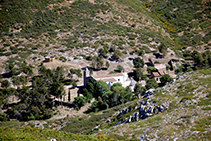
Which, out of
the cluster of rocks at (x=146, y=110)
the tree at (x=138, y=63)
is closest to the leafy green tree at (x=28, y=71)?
the tree at (x=138, y=63)

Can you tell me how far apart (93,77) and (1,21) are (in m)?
62.3

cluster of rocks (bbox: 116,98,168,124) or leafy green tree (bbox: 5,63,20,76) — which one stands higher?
leafy green tree (bbox: 5,63,20,76)

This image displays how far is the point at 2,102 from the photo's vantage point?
47.2m

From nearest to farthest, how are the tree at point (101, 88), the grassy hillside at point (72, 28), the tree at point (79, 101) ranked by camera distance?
the tree at point (79, 101)
the tree at point (101, 88)
the grassy hillside at point (72, 28)

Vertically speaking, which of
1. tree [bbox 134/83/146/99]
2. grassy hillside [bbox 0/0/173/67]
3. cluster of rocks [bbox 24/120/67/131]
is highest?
grassy hillside [bbox 0/0/173/67]

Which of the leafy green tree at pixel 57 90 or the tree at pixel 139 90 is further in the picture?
the tree at pixel 139 90

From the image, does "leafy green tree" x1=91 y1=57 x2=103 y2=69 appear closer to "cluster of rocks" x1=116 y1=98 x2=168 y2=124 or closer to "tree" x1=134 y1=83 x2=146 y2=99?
"tree" x1=134 y1=83 x2=146 y2=99

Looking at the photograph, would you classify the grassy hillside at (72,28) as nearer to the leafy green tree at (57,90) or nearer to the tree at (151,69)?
the tree at (151,69)

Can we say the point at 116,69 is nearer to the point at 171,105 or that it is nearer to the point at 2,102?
the point at 2,102

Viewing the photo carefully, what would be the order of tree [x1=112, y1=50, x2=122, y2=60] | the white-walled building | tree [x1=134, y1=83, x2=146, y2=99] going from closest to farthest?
tree [x1=134, y1=83, x2=146, y2=99] → the white-walled building → tree [x1=112, y1=50, x2=122, y2=60]

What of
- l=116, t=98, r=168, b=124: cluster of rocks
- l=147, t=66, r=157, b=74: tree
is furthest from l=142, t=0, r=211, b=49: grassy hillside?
l=116, t=98, r=168, b=124: cluster of rocks

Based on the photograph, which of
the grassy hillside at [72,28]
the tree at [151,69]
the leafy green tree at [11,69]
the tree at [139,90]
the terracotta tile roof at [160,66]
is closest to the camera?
the tree at [139,90]

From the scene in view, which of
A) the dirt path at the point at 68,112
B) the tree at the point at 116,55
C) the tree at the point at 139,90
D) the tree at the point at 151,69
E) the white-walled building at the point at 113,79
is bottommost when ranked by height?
the dirt path at the point at 68,112

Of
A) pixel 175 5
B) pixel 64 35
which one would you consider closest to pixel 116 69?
pixel 64 35
